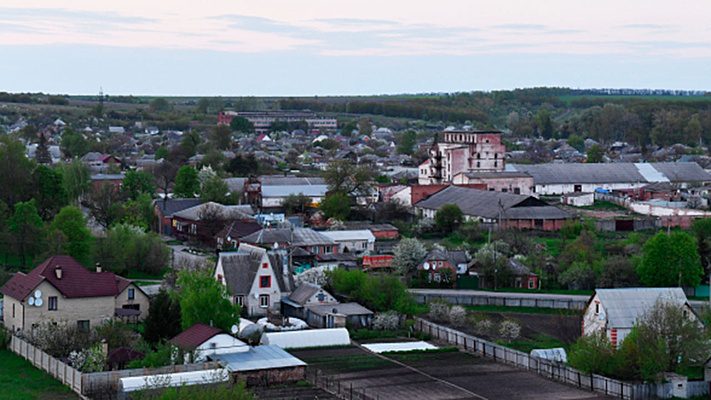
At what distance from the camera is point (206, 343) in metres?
28.8

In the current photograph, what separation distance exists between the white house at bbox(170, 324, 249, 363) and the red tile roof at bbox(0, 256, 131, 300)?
4.34 metres

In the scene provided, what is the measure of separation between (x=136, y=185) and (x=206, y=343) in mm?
36382

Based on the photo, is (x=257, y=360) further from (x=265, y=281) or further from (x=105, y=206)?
(x=105, y=206)

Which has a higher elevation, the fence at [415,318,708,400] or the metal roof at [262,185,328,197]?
the metal roof at [262,185,328,197]

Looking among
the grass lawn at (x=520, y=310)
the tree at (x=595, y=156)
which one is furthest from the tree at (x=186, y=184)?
the tree at (x=595, y=156)

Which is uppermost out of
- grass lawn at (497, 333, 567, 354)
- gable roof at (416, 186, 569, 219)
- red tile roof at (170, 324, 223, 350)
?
gable roof at (416, 186, 569, 219)

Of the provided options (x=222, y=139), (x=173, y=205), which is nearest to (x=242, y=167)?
(x=173, y=205)

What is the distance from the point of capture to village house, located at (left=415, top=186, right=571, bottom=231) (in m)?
55.1

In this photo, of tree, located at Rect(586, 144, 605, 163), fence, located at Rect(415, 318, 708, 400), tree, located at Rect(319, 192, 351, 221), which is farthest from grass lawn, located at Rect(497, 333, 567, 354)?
tree, located at Rect(586, 144, 605, 163)

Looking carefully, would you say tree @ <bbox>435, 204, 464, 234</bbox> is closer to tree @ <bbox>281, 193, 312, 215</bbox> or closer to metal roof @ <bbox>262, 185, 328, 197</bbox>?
tree @ <bbox>281, 193, 312, 215</bbox>

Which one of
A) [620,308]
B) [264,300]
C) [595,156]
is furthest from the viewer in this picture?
[595,156]

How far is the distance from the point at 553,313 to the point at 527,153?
66.6m

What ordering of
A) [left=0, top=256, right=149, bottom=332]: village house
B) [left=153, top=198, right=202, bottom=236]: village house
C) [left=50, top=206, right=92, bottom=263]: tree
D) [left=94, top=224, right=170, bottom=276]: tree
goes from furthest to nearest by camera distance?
1. [left=153, top=198, right=202, bottom=236]: village house
2. [left=50, top=206, right=92, bottom=263]: tree
3. [left=94, top=224, right=170, bottom=276]: tree
4. [left=0, top=256, right=149, bottom=332]: village house

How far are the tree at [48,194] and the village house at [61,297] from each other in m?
17.4
